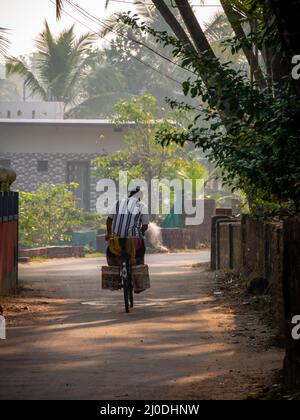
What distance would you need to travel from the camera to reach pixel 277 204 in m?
15.5

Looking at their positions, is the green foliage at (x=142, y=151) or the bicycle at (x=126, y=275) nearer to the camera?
the bicycle at (x=126, y=275)

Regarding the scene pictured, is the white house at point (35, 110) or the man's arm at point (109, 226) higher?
the white house at point (35, 110)

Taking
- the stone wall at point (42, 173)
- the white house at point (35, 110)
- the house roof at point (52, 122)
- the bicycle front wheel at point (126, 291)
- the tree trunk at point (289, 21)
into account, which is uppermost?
the white house at point (35, 110)

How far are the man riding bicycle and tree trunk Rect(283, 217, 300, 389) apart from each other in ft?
22.2

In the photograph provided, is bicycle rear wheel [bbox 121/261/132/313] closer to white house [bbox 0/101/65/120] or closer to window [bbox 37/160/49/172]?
window [bbox 37/160/49/172]

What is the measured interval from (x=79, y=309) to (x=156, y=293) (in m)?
3.05

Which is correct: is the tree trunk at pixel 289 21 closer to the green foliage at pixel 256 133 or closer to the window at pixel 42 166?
the green foliage at pixel 256 133

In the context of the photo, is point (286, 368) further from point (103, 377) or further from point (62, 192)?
point (62, 192)

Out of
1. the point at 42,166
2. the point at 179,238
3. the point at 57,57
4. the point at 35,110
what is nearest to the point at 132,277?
the point at 179,238

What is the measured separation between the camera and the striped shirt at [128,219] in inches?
625

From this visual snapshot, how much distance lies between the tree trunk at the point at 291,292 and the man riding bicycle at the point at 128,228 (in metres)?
6.75

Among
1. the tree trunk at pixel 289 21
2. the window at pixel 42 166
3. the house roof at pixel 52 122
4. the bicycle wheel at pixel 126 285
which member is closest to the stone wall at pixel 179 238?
the house roof at pixel 52 122

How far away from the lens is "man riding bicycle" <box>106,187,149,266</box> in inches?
626
